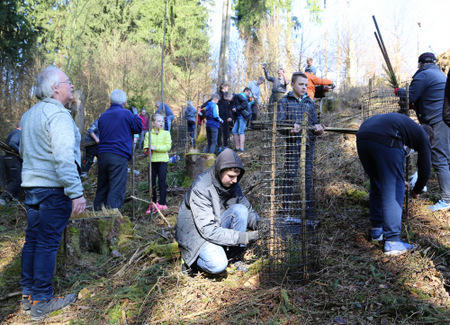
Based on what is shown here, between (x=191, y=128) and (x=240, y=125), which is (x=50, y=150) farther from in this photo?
(x=191, y=128)

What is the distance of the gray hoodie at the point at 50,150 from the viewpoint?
271cm

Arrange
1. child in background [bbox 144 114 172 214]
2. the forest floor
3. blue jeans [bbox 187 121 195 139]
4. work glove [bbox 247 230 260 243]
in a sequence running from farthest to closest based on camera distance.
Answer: blue jeans [bbox 187 121 195 139]
child in background [bbox 144 114 172 214]
work glove [bbox 247 230 260 243]
the forest floor

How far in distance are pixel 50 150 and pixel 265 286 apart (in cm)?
213

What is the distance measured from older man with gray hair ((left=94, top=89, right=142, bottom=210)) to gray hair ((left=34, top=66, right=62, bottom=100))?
6.27 feet

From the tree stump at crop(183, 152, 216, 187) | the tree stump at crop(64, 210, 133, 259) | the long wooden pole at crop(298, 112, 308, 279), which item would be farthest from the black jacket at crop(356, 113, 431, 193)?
the tree stump at crop(183, 152, 216, 187)

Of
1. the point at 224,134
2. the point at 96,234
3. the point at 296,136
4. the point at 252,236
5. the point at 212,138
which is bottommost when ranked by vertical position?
the point at 96,234

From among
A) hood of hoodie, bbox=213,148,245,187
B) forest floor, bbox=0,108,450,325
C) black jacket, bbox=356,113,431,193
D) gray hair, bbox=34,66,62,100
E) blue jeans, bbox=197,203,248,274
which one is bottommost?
forest floor, bbox=0,108,450,325

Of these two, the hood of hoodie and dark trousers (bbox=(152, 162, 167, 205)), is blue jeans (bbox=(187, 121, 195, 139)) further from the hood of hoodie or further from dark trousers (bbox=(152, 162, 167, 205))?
the hood of hoodie

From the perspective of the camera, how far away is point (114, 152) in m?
4.75

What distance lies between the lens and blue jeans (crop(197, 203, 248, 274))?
303 centimetres

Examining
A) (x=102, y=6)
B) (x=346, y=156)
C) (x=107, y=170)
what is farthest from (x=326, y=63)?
(x=107, y=170)

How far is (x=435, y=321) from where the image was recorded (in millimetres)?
2336

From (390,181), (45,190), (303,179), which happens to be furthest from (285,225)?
(45,190)

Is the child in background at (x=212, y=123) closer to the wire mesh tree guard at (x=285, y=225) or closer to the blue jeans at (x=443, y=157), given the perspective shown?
the blue jeans at (x=443, y=157)
